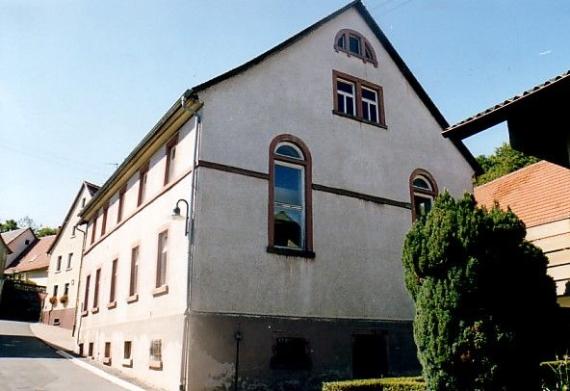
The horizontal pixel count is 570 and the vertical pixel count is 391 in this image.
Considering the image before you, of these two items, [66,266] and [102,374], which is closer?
[102,374]

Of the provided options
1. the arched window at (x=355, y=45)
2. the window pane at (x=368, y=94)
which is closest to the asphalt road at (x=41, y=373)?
the window pane at (x=368, y=94)

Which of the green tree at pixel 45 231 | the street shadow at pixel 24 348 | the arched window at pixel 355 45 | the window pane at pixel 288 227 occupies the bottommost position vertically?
the street shadow at pixel 24 348

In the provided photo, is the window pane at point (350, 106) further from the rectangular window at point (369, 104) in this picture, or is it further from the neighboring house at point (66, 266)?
the neighboring house at point (66, 266)

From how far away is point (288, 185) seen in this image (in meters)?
14.9

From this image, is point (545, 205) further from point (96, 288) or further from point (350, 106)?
point (96, 288)

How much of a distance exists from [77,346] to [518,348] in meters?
21.9

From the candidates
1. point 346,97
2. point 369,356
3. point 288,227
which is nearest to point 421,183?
point 346,97

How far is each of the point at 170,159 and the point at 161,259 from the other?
320 cm

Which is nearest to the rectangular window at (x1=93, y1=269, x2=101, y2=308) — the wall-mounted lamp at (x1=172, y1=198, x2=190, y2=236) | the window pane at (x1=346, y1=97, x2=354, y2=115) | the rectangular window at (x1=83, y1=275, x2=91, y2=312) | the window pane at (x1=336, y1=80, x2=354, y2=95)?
the rectangular window at (x1=83, y1=275, x2=91, y2=312)

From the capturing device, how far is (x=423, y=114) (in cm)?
1909

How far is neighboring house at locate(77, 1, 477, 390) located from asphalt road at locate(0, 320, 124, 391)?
1372 millimetres

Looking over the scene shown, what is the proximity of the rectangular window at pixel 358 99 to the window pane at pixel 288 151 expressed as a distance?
7.74ft

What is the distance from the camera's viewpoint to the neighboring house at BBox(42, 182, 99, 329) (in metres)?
41.6

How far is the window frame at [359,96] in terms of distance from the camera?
16828 mm
